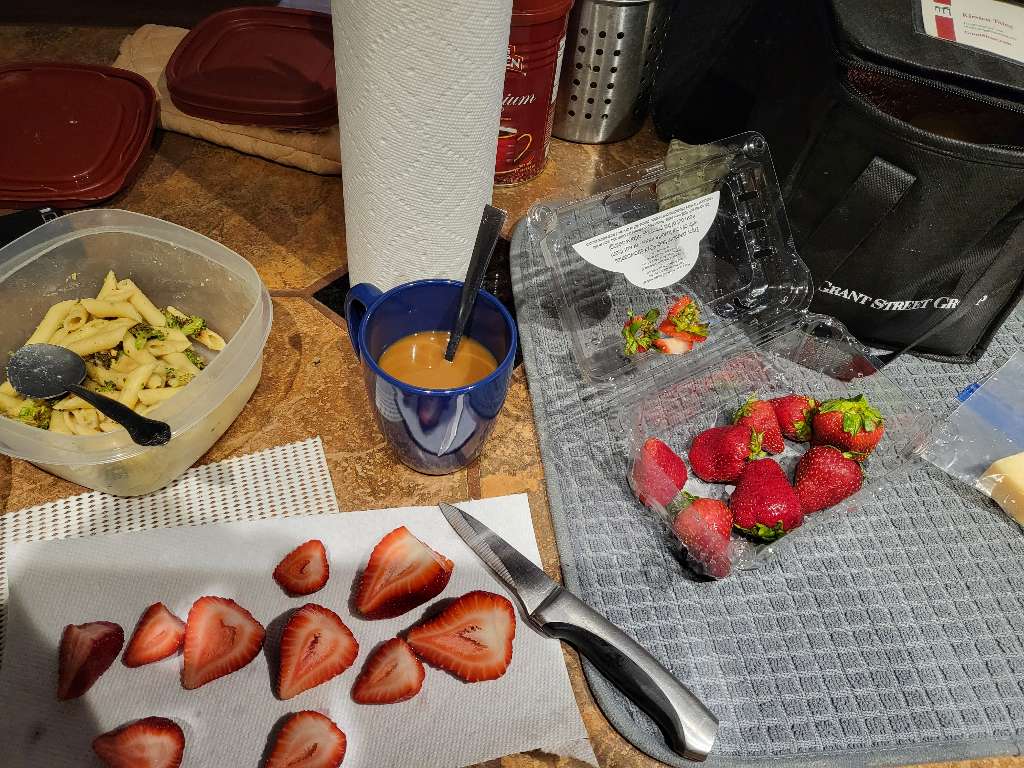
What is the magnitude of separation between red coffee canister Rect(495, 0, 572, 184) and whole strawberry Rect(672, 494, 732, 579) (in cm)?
50

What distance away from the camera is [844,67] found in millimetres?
700

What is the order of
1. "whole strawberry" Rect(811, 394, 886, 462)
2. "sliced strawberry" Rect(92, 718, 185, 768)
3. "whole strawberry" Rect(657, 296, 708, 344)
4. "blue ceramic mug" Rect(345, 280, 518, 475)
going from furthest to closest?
"whole strawberry" Rect(657, 296, 708, 344) < "whole strawberry" Rect(811, 394, 886, 462) < "blue ceramic mug" Rect(345, 280, 518, 475) < "sliced strawberry" Rect(92, 718, 185, 768)

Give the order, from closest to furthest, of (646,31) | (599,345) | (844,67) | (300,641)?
1. (300,641)
2. (844,67)
3. (599,345)
4. (646,31)

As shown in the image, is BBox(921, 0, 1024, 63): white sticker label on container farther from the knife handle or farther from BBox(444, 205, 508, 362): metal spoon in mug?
the knife handle

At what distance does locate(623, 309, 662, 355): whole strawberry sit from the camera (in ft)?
2.64

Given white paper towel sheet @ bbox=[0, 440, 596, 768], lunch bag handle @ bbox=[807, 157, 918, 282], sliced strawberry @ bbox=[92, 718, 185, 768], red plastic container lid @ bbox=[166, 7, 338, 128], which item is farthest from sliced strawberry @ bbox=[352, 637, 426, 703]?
red plastic container lid @ bbox=[166, 7, 338, 128]

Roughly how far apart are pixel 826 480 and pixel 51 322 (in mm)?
733

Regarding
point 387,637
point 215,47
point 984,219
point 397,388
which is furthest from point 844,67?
point 215,47

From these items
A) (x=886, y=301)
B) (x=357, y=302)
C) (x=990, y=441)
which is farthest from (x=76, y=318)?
(x=990, y=441)

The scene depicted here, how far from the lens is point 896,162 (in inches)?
27.7

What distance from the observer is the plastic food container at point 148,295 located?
60 cm

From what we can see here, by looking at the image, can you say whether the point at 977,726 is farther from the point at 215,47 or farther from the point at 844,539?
the point at 215,47

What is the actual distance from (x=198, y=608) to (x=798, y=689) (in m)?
0.48

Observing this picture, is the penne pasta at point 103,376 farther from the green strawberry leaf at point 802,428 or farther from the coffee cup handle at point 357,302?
the green strawberry leaf at point 802,428
